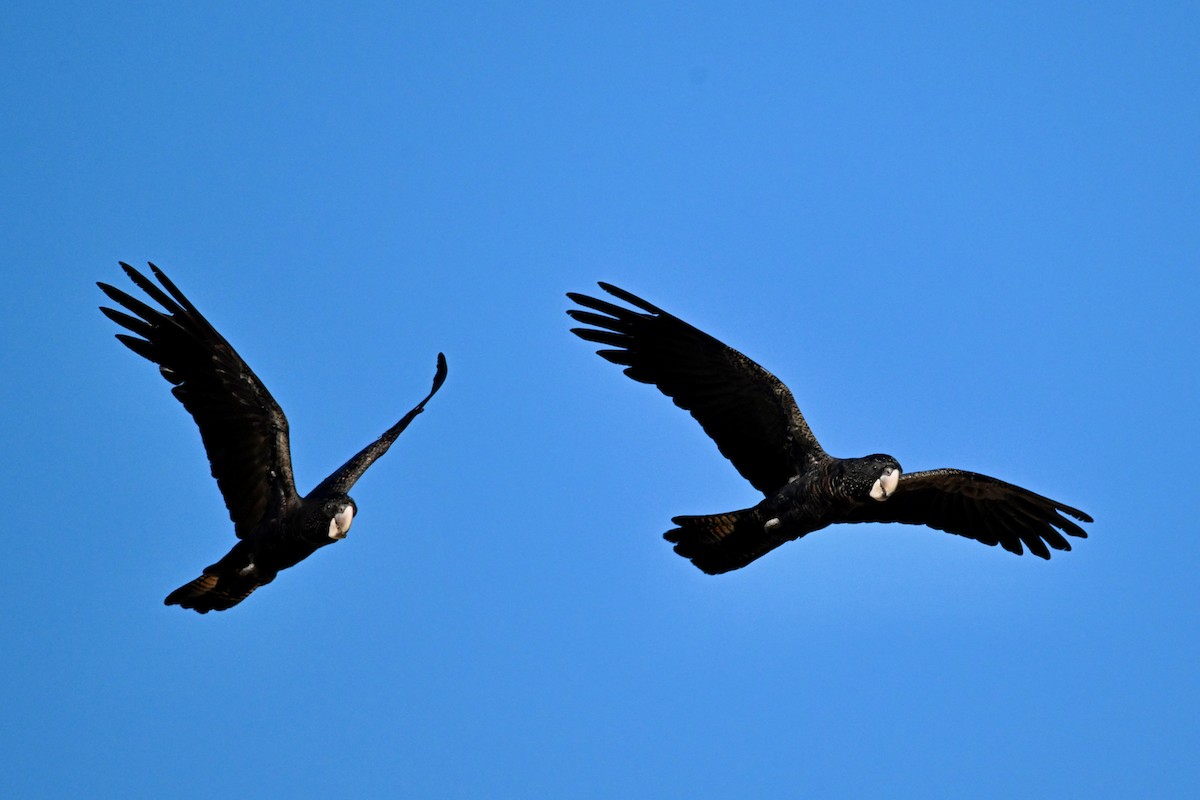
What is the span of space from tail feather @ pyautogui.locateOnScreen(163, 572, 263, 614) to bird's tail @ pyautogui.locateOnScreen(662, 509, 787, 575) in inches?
196

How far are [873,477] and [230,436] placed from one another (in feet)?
24.5

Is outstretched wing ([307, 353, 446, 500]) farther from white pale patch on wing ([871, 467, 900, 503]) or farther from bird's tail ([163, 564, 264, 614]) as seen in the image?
white pale patch on wing ([871, 467, 900, 503])

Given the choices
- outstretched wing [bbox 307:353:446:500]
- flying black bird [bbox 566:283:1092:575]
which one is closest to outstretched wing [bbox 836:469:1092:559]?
flying black bird [bbox 566:283:1092:575]

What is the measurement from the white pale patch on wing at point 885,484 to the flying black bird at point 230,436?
19.6ft

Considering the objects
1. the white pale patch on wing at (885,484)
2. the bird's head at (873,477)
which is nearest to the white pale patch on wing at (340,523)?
the bird's head at (873,477)

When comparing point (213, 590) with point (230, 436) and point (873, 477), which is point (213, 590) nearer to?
point (230, 436)

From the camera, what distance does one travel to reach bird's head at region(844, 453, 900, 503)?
15562mm

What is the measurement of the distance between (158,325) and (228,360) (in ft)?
3.08

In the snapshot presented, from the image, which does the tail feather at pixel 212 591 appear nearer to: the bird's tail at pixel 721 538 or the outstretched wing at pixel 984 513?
the bird's tail at pixel 721 538

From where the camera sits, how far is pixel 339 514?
15.8 m

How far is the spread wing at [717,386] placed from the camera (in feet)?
54.3

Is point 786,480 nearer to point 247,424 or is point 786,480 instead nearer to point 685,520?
point 685,520

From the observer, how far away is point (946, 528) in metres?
17.5

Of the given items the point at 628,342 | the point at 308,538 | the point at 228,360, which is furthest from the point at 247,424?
the point at 628,342
